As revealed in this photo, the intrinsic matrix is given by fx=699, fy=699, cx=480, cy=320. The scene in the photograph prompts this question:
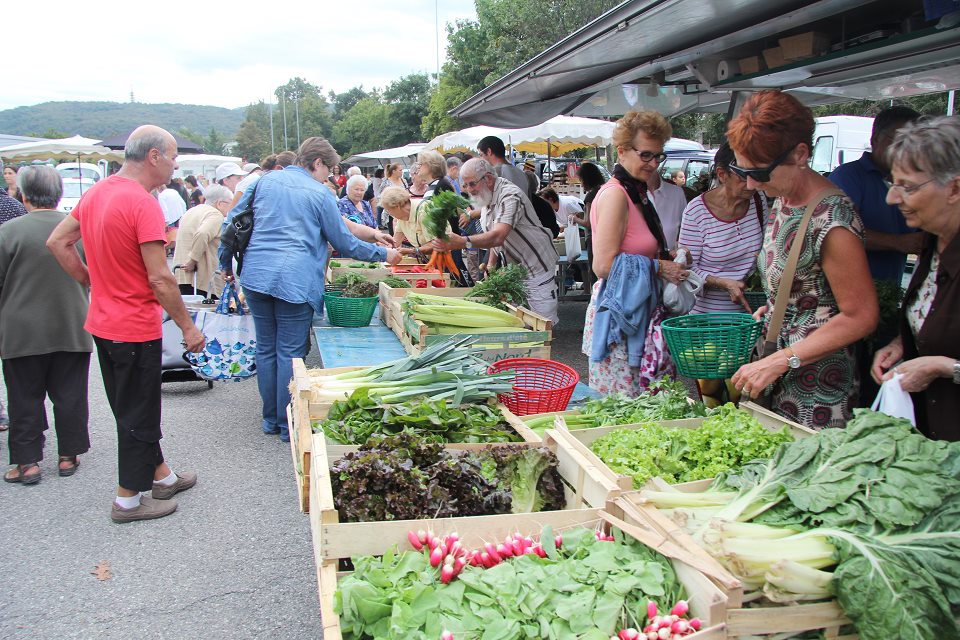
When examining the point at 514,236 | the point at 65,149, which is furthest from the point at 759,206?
the point at 65,149

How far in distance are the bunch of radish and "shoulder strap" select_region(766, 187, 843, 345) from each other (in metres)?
1.49

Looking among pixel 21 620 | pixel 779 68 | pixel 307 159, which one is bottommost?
pixel 21 620

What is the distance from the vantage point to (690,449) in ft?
8.42

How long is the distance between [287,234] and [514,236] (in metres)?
1.83

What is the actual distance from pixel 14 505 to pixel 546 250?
4.24 metres

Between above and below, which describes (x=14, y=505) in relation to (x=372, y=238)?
below

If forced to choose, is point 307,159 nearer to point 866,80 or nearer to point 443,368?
point 443,368

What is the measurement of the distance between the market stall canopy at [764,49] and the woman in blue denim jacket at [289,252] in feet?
6.09

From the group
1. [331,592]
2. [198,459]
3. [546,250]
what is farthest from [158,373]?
[546,250]

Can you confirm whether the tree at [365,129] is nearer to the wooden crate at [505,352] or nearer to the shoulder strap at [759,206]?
the wooden crate at [505,352]

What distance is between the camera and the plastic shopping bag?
5.86 m

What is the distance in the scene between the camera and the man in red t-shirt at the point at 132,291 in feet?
13.1

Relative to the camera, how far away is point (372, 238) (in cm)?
668

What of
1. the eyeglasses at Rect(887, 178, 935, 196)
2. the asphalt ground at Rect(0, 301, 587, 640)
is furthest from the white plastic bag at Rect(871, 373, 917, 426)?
the asphalt ground at Rect(0, 301, 587, 640)
